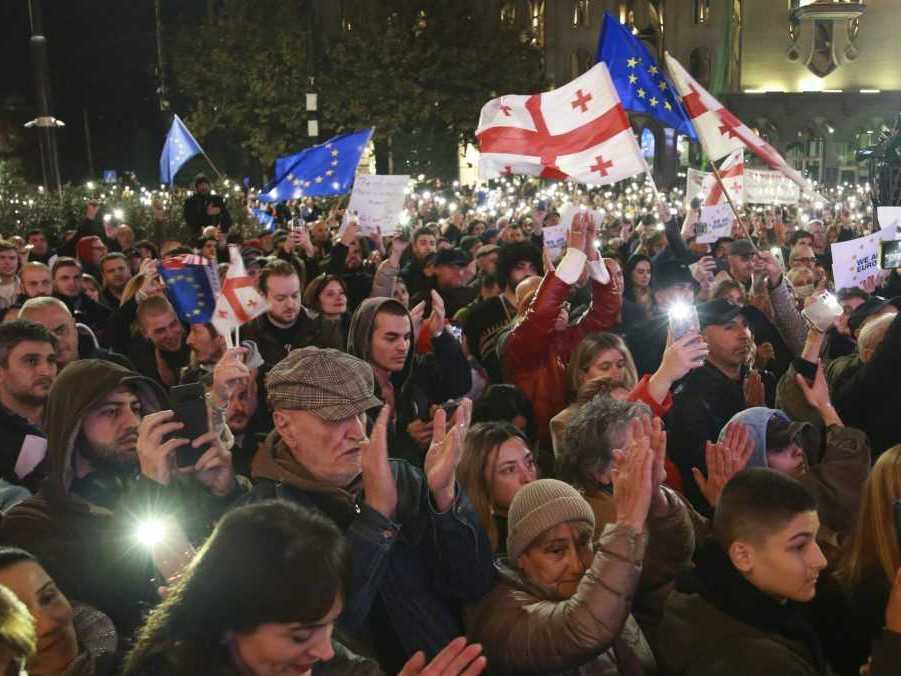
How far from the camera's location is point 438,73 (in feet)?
117

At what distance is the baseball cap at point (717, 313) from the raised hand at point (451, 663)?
3.53 m

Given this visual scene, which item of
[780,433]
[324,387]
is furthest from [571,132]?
[324,387]

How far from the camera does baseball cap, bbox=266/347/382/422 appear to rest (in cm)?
318

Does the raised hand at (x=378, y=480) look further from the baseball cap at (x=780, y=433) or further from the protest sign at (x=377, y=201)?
the protest sign at (x=377, y=201)

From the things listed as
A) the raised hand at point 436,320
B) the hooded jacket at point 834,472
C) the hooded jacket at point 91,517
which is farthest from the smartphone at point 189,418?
the raised hand at point 436,320

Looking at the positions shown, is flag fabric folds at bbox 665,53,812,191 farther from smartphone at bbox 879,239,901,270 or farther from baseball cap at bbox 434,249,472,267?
baseball cap at bbox 434,249,472,267

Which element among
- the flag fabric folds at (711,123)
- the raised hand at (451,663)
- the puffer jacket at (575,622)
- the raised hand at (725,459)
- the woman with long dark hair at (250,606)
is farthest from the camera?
the flag fabric folds at (711,123)

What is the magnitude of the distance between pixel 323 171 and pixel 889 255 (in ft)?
25.1

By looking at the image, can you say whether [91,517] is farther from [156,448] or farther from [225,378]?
[225,378]

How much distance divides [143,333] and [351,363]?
12.1ft

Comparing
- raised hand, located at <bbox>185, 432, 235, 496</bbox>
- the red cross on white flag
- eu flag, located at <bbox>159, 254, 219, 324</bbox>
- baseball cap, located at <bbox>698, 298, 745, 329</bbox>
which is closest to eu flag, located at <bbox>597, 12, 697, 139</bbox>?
baseball cap, located at <bbox>698, 298, 745, 329</bbox>

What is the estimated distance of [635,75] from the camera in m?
8.81

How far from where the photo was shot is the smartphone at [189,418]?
3488 mm

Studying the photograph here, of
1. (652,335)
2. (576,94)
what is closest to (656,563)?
(652,335)
